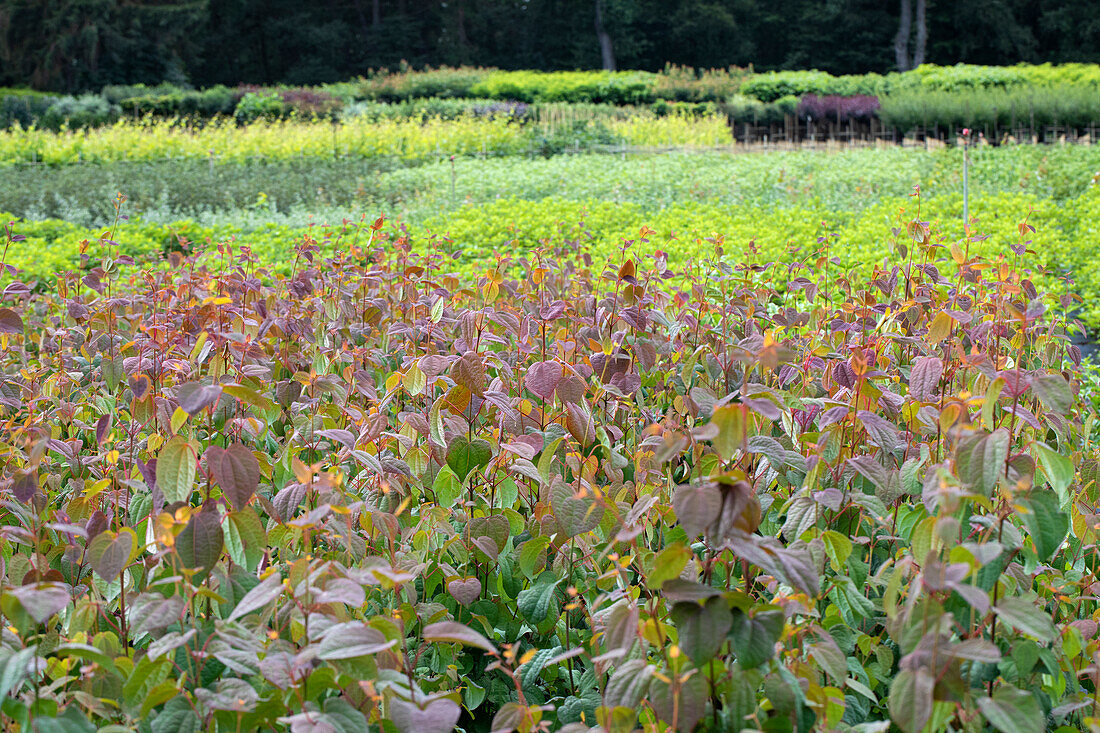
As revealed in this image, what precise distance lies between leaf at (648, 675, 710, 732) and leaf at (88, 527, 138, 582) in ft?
2.11

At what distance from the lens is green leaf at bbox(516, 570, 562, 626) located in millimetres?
1340

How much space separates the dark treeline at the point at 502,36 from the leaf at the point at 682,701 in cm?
3458

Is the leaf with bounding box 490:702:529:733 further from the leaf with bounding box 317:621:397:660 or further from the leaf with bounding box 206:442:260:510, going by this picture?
the leaf with bounding box 206:442:260:510

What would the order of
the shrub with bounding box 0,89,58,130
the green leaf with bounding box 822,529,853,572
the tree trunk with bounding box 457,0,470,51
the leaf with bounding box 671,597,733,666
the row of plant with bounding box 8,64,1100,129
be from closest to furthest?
the leaf with bounding box 671,597,733,666
the green leaf with bounding box 822,529,853,572
the row of plant with bounding box 8,64,1100,129
the shrub with bounding box 0,89,58,130
the tree trunk with bounding box 457,0,470,51

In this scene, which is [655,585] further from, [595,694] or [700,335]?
[700,335]

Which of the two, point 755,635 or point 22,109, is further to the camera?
point 22,109

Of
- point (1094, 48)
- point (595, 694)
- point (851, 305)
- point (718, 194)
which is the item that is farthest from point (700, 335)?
point (1094, 48)

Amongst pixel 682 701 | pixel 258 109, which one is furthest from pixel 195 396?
pixel 258 109

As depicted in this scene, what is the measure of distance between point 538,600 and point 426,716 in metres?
0.53

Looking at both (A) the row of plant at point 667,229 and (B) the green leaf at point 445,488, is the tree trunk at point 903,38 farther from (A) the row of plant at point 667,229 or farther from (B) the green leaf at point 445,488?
(B) the green leaf at point 445,488

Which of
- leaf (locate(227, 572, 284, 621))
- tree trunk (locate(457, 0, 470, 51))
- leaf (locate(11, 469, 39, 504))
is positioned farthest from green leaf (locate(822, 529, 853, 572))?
tree trunk (locate(457, 0, 470, 51))

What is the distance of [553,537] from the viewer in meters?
1.41

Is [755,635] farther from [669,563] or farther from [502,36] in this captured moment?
[502,36]

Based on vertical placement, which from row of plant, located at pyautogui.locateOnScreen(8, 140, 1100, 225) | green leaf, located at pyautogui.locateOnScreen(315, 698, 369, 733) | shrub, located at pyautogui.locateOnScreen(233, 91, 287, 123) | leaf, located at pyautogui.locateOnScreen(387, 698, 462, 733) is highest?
shrub, located at pyautogui.locateOnScreen(233, 91, 287, 123)
